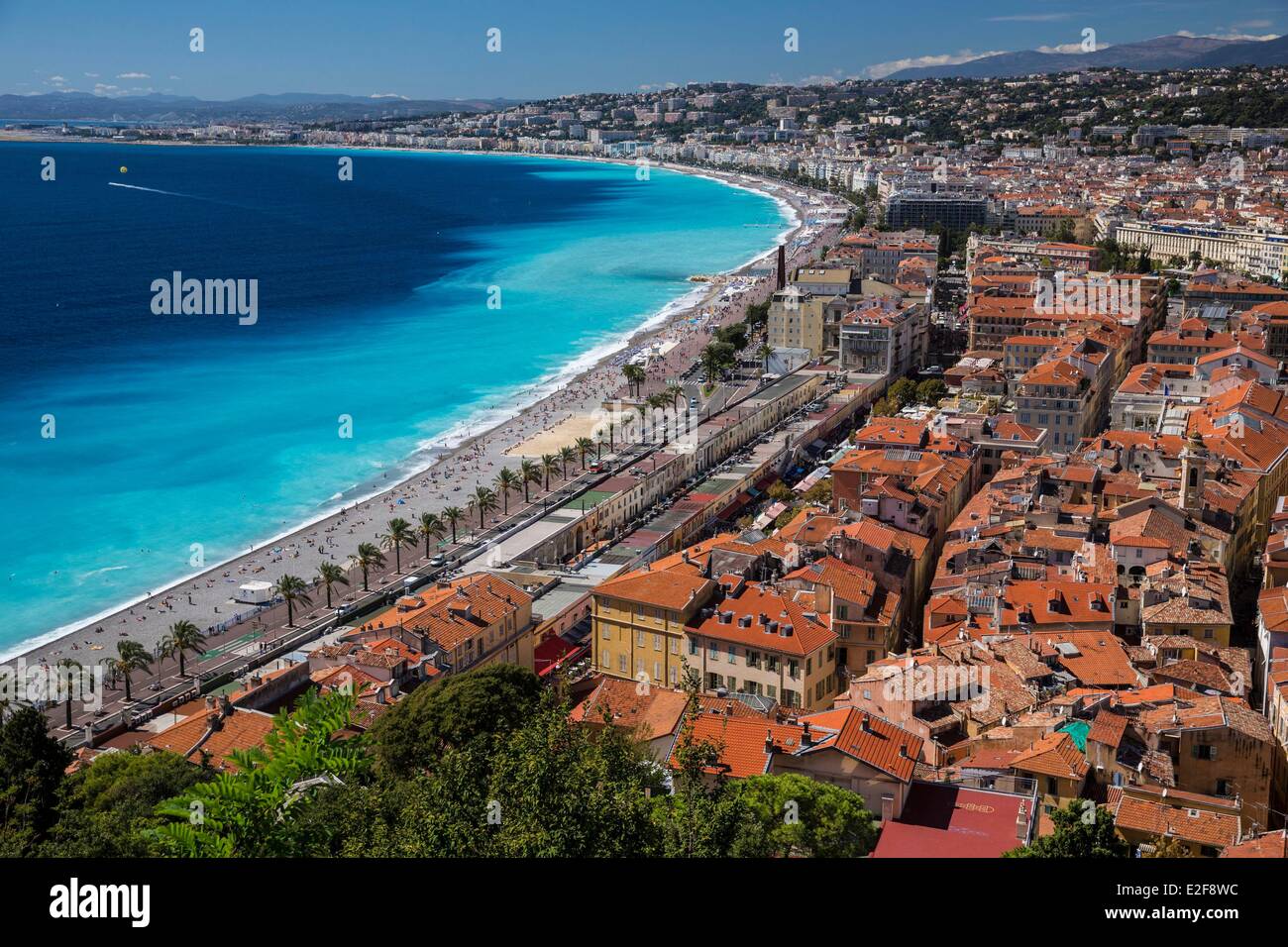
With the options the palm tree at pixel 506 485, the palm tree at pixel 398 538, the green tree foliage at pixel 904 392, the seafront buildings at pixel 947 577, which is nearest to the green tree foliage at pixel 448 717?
the seafront buildings at pixel 947 577

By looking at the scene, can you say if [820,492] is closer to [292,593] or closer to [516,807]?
[292,593]

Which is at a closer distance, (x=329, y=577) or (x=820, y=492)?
(x=329, y=577)

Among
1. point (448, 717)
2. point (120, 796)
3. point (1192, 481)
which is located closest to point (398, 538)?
point (448, 717)

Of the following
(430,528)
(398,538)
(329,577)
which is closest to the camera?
(329,577)

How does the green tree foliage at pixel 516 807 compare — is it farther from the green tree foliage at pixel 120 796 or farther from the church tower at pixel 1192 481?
the church tower at pixel 1192 481

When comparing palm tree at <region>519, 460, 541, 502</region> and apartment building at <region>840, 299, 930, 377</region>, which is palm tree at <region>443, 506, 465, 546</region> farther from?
apartment building at <region>840, 299, 930, 377</region>
